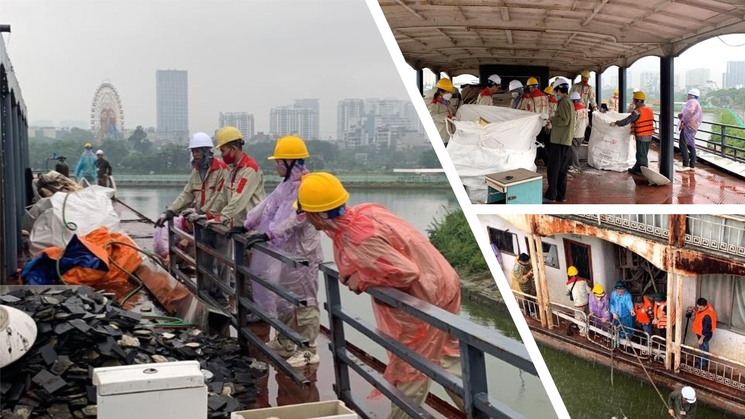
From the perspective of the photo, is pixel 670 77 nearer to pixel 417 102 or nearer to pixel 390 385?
pixel 417 102

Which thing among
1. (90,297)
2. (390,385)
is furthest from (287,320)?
(390,385)

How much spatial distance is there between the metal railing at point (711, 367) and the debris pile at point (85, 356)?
9558mm

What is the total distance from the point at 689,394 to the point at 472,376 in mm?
10077

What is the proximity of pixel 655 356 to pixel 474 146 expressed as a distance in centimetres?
1066

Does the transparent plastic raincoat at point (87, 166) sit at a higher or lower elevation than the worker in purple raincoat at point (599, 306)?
higher

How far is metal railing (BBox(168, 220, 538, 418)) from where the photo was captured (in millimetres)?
Answer: 1608

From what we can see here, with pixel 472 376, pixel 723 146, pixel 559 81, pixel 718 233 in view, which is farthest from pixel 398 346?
pixel 718 233

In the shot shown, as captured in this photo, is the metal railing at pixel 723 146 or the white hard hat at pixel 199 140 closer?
the white hard hat at pixel 199 140

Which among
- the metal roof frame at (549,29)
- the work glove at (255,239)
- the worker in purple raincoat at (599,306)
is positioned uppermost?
the metal roof frame at (549,29)

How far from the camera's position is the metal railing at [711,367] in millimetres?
11203

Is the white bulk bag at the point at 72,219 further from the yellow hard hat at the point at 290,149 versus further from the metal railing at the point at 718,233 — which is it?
the metal railing at the point at 718,233

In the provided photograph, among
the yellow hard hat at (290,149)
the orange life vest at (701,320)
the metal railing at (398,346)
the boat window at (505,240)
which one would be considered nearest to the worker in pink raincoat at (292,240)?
the yellow hard hat at (290,149)

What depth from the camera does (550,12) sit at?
2129 mm

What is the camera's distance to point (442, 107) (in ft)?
8.74
